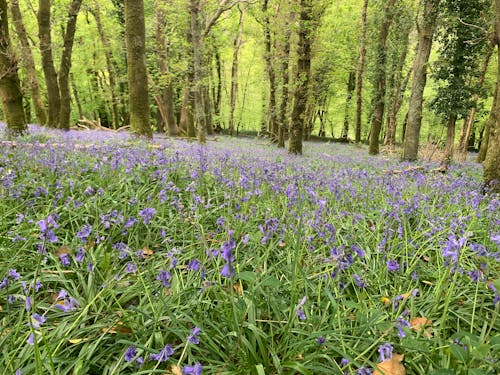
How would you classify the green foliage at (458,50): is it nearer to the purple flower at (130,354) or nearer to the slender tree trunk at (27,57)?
the purple flower at (130,354)

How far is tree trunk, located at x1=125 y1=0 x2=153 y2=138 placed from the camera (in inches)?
376

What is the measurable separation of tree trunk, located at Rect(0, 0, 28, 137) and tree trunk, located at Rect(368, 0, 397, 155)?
1589 centimetres

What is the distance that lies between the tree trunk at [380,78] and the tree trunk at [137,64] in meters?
12.5

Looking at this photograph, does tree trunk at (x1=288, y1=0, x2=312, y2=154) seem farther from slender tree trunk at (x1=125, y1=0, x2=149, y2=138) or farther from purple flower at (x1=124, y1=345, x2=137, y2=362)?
purple flower at (x1=124, y1=345, x2=137, y2=362)

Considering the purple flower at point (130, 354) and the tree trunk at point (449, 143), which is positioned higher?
the tree trunk at point (449, 143)

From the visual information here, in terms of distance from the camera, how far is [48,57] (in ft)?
47.9

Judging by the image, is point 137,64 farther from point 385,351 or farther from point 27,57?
point 385,351

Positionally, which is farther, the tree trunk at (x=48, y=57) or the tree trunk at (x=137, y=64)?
the tree trunk at (x=48, y=57)

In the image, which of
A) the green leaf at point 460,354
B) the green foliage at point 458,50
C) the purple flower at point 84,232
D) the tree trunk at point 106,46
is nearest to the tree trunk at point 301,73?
the green foliage at point 458,50

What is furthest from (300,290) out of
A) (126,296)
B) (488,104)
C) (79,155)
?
(488,104)

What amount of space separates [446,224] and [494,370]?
7.90ft

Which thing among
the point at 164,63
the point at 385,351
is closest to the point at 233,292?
the point at 385,351

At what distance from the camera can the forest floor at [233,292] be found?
1683 mm

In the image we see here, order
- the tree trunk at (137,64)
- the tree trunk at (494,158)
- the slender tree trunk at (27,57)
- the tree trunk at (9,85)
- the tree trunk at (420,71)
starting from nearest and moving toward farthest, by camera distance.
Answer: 1. the tree trunk at (494,158)
2. the tree trunk at (9,85)
3. the tree trunk at (137,64)
4. the tree trunk at (420,71)
5. the slender tree trunk at (27,57)
